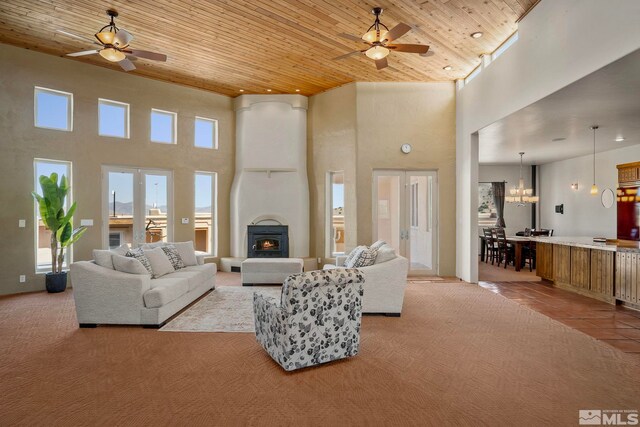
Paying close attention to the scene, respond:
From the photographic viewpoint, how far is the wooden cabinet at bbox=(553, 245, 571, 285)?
687 centimetres

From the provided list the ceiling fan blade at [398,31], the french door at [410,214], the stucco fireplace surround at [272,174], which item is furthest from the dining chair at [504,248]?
the ceiling fan blade at [398,31]

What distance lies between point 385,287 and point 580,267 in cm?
399

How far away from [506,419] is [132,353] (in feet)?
11.3

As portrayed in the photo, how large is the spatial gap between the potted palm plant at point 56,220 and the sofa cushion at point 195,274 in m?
2.48

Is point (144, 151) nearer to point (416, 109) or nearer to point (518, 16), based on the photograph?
point (416, 109)

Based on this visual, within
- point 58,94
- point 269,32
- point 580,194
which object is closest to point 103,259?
point 269,32

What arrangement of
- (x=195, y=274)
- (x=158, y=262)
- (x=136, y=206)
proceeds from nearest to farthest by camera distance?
(x=158, y=262) < (x=195, y=274) < (x=136, y=206)

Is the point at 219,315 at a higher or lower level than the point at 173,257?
lower

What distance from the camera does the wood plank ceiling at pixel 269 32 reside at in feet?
17.1

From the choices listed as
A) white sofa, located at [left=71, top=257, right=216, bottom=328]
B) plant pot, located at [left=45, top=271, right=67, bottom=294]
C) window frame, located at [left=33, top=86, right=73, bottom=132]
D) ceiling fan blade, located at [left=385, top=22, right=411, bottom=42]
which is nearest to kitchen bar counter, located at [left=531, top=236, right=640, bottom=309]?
ceiling fan blade, located at [left=385, top=22, right=411, bottom=42]

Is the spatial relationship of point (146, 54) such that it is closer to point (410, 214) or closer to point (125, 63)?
point (125, 63)

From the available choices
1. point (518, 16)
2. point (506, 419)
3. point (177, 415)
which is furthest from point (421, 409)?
point (518, 16)

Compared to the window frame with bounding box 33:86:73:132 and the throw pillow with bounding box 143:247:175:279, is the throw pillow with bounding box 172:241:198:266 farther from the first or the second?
the window frame with bounding box 33:86:73:132

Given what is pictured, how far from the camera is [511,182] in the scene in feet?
39.9
